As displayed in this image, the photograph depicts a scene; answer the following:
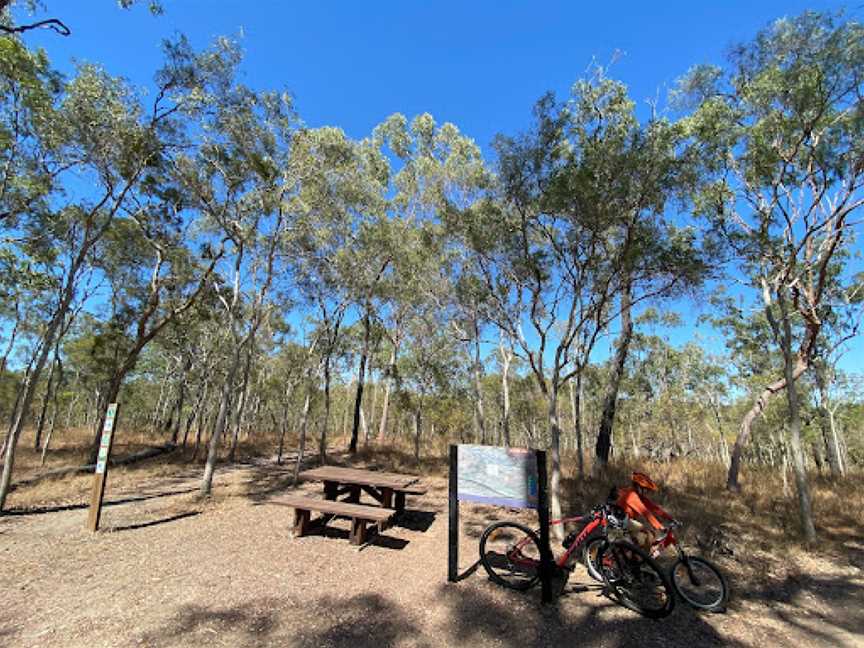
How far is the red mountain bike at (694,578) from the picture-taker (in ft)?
14.3

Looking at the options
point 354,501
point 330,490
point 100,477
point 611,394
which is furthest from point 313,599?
point 611,394

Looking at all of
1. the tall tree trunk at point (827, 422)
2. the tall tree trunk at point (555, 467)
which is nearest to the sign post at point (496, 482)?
the tall tree trunk at point (555, 467)

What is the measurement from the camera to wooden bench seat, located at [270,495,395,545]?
5.73 m

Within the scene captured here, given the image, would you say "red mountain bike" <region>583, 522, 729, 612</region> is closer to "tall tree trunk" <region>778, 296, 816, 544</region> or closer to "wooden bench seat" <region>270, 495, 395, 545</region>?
"wooden bench seat" <region>270, 495, 395, 545</region>

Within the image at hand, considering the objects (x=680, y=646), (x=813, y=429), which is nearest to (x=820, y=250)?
(x=680, y=646)

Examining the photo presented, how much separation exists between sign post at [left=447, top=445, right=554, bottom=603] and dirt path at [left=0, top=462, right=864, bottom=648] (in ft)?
2.09

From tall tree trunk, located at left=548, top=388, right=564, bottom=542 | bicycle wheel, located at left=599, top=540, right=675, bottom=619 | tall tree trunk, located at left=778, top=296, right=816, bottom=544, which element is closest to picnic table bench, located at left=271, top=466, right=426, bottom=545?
tall tree trunk, located at left=548, top=388, right=564, bottom=542

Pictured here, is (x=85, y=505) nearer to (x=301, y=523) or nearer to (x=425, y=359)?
(x=301, y=523)

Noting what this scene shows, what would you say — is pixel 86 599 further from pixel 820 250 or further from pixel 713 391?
pixel 713 391

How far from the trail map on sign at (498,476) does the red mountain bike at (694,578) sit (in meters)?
1.09

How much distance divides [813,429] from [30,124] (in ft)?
135

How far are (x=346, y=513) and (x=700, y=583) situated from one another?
172 inches

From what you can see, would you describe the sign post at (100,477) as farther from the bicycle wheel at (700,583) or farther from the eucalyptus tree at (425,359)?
the eucalyptus tree at (425,359)

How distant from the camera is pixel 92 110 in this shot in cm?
774
